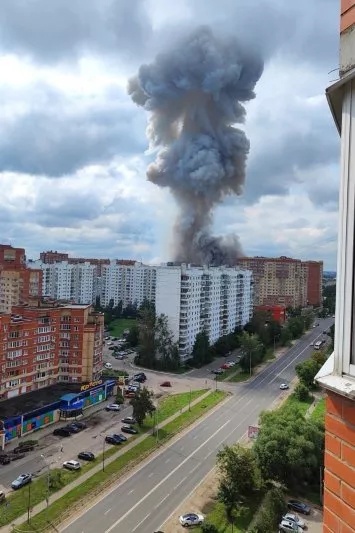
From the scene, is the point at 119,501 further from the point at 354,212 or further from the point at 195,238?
the point at 195,238

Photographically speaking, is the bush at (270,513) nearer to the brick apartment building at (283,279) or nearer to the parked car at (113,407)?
the parked car at (113,407)

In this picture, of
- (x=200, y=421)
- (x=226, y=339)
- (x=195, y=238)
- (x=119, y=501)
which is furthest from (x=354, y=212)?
(x=195, y=238)

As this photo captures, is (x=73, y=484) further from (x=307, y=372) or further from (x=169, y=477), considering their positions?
(x=307, y=372)

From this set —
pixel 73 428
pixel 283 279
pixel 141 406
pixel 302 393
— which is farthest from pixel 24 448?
pixel 283 279

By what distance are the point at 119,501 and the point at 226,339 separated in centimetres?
2971

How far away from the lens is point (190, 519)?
1514 cm

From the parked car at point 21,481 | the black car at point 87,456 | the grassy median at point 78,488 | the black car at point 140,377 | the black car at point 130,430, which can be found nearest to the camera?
the grassy median at point 78,488

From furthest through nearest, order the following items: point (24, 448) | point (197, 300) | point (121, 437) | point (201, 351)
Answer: point (197, 300) → point (201, 351) → point (121, 437) → point (24, 448)

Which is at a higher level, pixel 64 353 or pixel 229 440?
pixel 64 353

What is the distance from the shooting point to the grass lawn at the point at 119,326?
55.7 m

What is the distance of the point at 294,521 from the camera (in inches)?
595

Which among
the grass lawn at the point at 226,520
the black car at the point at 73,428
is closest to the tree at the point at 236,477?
the grass lawn at the point at 226,520

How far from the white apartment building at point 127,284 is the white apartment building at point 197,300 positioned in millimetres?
20384

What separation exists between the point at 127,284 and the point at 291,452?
54.4 metres
